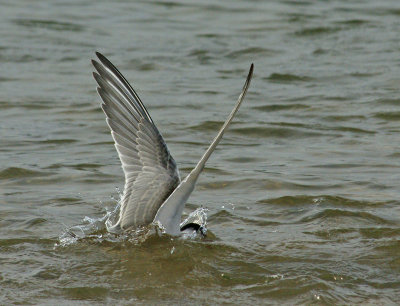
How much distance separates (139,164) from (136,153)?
0.29ft

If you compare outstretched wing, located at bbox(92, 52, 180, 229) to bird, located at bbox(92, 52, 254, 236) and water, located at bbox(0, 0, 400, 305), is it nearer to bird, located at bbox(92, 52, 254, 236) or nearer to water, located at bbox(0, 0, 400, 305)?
bird, located at bbox(92, 52, 254, 236)

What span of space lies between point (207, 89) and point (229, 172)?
3259mm

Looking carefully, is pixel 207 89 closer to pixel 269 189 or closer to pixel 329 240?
pixel 269 189

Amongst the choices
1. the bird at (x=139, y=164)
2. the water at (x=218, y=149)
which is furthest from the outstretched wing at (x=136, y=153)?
the water at (x=218, y=149)

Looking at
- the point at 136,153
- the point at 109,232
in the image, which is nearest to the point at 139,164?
the point at 136,153

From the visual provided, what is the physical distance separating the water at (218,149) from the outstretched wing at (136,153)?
251 mm

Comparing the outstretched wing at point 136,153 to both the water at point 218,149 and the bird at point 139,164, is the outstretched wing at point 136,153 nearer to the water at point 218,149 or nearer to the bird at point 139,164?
the bird at point 139,164

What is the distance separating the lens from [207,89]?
36.5ft

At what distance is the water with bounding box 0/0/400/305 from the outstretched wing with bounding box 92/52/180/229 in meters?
0.25

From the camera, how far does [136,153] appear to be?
6.20m

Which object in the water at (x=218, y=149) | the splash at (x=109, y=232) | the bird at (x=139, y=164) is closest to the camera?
the water at (x=218, y=149)

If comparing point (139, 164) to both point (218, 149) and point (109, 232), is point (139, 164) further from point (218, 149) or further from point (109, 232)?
point (218, 149)

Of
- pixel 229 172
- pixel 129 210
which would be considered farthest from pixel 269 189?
pixel 129 210

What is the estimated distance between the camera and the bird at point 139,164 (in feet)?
19.6
